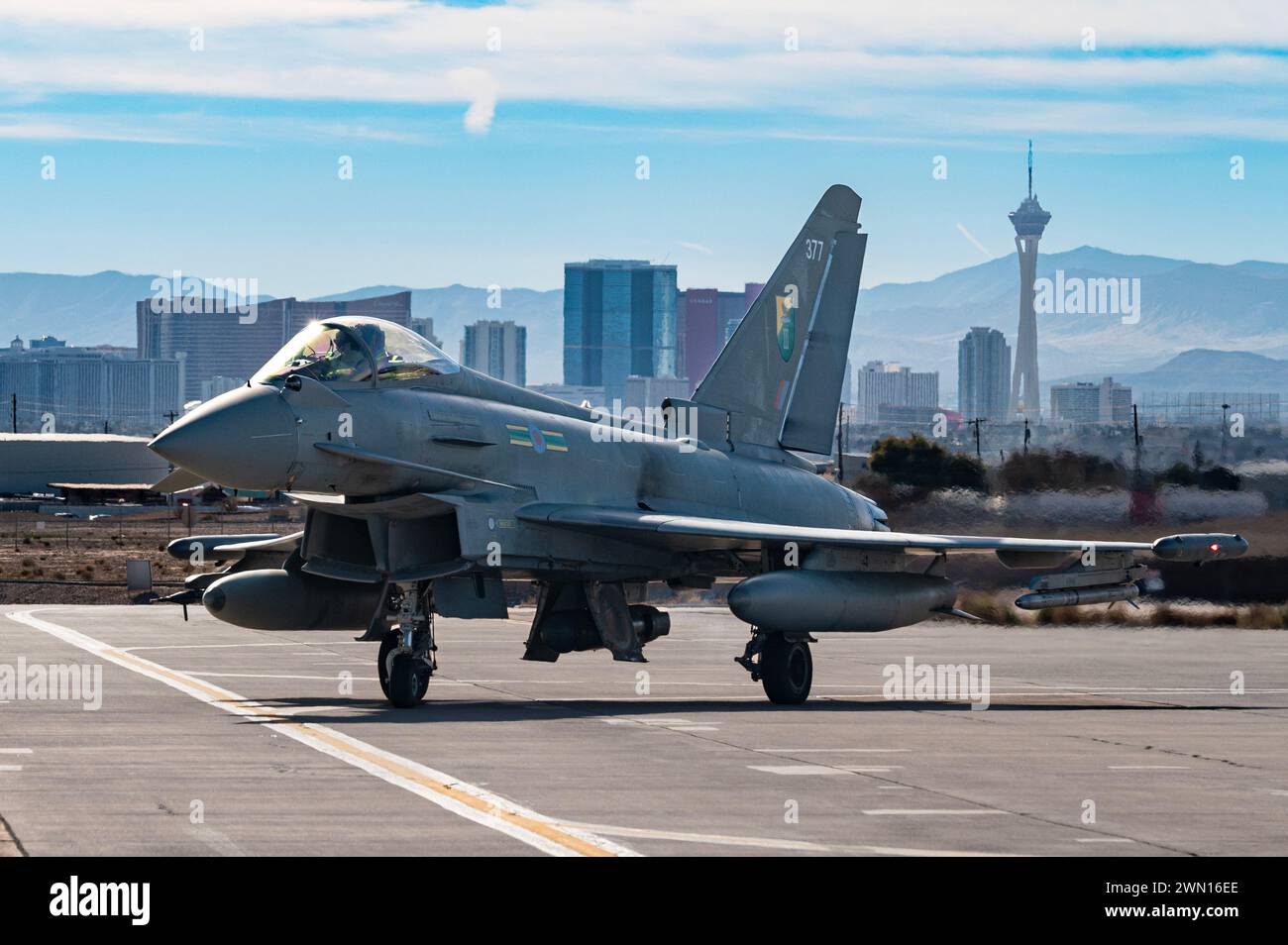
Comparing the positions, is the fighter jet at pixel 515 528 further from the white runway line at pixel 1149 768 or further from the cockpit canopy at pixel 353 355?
the white runway line at pixel 1149 768

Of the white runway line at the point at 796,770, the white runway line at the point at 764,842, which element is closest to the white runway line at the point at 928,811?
the white runway line at the point at 764,842

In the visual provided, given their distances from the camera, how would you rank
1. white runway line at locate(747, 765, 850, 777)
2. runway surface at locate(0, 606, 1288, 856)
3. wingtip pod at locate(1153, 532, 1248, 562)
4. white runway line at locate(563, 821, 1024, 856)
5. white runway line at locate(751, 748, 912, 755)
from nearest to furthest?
1. white runway line at locate(563, 821, 1024, 856)
2. runway surface at locate(0, 606, 1288, 856)
3. white runway line at locate(747, 765, 850, 777)
4. white runway line at locate(751, 748, 912, 755)
5. wingtip pod at locate(1153, 532, 1248, 562)

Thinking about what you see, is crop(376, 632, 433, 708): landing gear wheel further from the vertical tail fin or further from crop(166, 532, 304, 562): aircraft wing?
the vertical tail fin

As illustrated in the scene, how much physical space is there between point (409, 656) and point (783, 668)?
4.64 metres

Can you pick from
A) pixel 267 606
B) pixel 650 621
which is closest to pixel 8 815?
pixel 267 606

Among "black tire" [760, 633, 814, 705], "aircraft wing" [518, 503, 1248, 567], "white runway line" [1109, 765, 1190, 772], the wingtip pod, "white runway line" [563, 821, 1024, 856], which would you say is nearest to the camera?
"white runway line" [563, 821, 1024, 856]

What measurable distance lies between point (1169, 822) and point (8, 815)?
735 cm

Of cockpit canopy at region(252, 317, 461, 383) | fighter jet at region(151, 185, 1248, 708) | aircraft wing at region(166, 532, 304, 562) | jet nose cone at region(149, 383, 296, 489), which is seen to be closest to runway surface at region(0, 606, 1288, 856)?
fighter jet at region(151, 185, 1248, 708)

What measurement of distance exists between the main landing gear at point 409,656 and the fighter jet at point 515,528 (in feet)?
0.07

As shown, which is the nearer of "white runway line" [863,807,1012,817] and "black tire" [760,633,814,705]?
"white runway line" [863,807,1012,817]

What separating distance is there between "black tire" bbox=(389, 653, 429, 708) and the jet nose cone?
7.89 feet

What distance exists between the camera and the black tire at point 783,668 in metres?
21.0

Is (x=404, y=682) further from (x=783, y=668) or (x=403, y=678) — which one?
(x=783, y=668)

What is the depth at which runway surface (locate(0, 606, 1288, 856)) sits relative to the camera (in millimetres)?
10484
